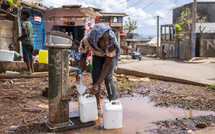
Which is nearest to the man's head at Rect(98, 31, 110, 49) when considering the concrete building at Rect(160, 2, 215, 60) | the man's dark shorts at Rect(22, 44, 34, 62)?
the man's dark shorts at Rect(22, 44, 34, 62)

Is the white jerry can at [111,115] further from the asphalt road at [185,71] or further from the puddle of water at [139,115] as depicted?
the asphalt road at [185,71]

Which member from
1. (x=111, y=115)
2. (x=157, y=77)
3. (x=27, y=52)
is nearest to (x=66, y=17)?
(x=27, y=52)

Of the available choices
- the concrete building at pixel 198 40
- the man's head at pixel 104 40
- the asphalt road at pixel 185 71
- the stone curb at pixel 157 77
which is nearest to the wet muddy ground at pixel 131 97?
the stone curb at pixel 157 77

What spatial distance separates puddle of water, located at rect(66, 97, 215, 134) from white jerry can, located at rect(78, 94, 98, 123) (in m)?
0.12

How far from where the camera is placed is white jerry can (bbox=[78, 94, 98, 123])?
248cm

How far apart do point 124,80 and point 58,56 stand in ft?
11.4

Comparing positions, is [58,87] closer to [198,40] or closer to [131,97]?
[131,97]

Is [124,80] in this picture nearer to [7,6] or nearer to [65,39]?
[65,39]

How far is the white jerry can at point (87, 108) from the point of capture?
2.48m

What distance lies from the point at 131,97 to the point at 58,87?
6.53 ft

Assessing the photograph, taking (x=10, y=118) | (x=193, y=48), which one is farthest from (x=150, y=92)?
(x=193, y=48)

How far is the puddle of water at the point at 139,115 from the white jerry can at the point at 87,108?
12 centimetres

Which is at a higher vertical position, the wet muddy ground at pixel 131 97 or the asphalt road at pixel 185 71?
the asphalt road at pixel 185 71

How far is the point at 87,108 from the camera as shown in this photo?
2.49m
